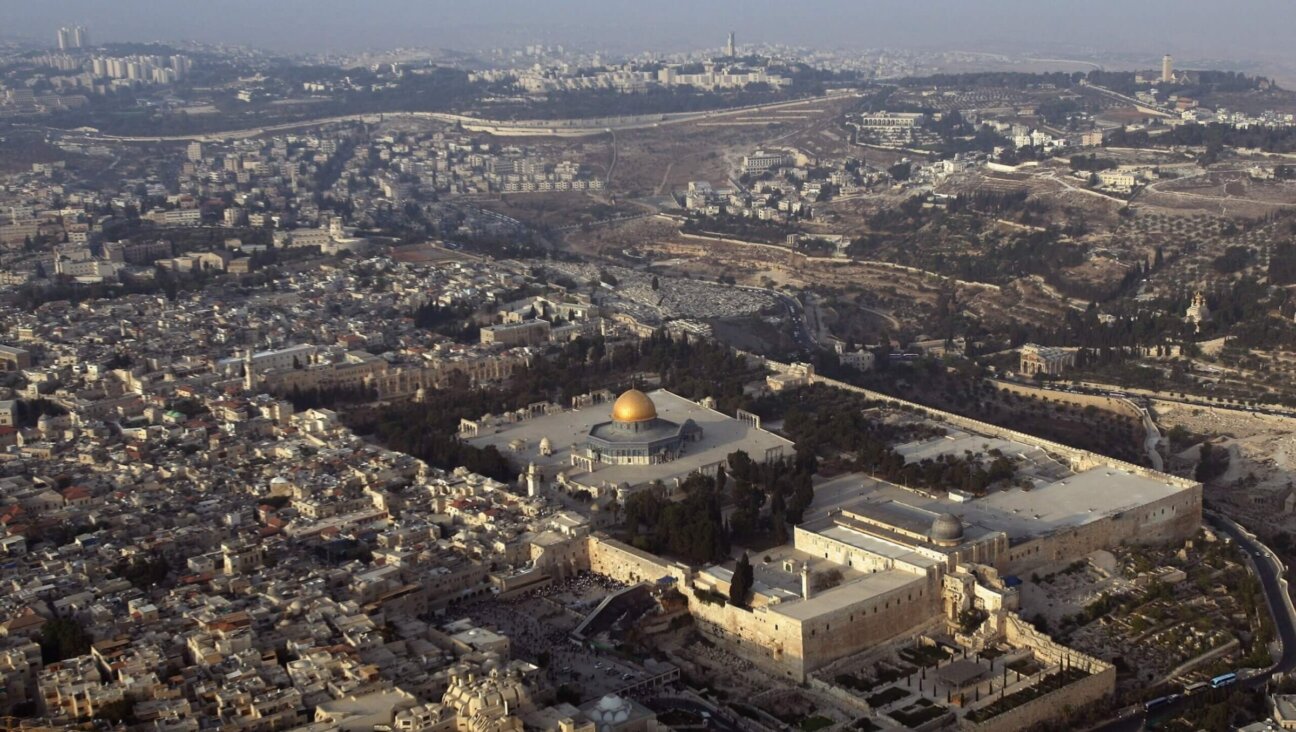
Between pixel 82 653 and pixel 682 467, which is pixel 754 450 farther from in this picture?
pixel 82 653

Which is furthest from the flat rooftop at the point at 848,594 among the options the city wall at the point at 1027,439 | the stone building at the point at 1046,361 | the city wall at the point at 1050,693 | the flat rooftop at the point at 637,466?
the stone building at the point at 1046,361

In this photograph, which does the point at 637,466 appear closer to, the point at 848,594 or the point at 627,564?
the point at 627,564

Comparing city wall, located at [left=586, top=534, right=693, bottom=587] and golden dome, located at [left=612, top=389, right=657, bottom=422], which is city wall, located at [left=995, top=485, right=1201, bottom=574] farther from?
golden dome, located at [left=612, top=389, right=657, bottom=422]

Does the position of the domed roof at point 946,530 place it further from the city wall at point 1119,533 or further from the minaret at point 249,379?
the minaret at point 249,379

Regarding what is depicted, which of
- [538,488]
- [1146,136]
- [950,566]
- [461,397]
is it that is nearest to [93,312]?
[461,397]

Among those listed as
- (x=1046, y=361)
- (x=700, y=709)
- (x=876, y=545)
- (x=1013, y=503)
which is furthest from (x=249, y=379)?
(x=1046, y=361)

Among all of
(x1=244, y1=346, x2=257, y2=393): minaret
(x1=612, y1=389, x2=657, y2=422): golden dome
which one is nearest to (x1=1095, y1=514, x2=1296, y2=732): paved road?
(x1=612, y1=389, x2=657, y2=422): golden dome
